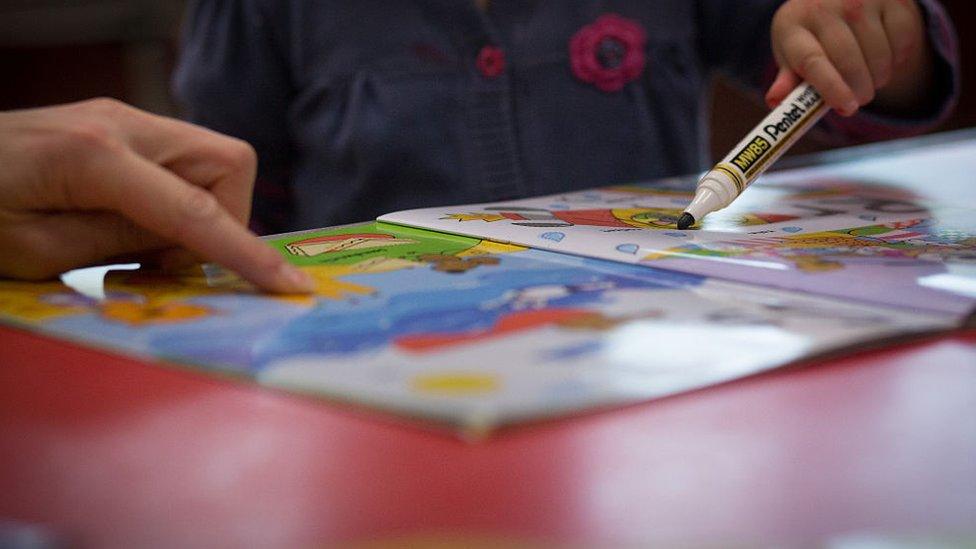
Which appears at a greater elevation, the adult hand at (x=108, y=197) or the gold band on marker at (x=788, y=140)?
the gold band on marker at (x=788, y=140)

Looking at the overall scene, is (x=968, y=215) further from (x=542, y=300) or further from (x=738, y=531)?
(x=738, y=531)

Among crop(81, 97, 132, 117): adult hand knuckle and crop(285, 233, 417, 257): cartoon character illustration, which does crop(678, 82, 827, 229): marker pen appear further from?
crop(81, 97, 132, 117): adult hand knuckle

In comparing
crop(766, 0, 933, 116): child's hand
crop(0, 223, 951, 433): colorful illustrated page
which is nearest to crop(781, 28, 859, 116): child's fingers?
crop(766, 0, 933, 116): child's hand

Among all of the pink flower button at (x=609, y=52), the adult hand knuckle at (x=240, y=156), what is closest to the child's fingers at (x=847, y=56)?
the pink flower button at (x=609, y=52)

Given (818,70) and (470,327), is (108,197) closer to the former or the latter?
(470,327)

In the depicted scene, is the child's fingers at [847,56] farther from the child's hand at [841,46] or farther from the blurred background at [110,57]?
the blurred background at [110,57]

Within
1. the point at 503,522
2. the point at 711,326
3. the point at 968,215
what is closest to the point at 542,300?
the point at 711,326

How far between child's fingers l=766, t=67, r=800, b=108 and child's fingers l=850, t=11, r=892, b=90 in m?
0.05

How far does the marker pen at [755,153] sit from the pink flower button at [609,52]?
10.5 inches

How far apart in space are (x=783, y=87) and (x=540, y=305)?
0.34 m

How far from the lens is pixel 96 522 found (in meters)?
0.22

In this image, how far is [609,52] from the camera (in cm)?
88

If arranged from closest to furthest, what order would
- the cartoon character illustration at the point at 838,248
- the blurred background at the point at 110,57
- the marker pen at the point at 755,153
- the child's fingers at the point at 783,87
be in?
the cartoon character illustration at the point at 838,248
the marker pen at the point at 755,153
the child's fingers at the point at 783,87
the blurred background at the point at 110,57

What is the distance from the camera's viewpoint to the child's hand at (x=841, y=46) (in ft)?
2.02
